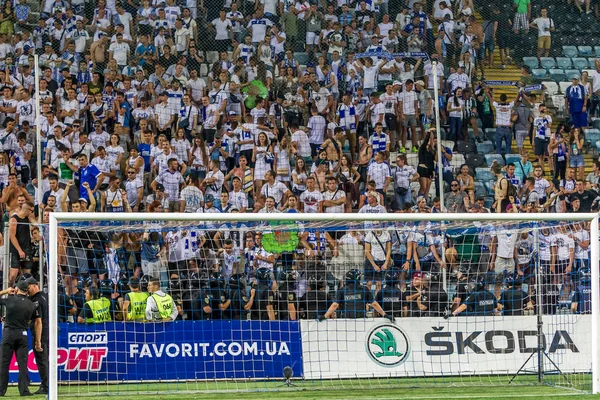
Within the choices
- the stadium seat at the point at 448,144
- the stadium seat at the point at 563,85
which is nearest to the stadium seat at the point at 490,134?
the stadium seat at the point at 448,144

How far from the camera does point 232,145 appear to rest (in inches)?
813

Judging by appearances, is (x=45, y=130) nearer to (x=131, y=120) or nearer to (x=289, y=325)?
(x=131, y=120)

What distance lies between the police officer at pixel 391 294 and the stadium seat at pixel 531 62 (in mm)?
10056

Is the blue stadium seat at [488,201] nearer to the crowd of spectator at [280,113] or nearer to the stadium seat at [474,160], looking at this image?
the crowd of spectator at [280,113]

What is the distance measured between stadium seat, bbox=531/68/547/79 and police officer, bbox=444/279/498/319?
9176 millimetres

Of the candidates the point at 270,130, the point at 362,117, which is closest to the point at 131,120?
the point at 270,130

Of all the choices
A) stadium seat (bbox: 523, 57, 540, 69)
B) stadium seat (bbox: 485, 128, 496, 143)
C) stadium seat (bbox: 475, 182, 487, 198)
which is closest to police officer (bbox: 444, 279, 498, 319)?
stadium seat (bbox: 475, 182, 487, 198)

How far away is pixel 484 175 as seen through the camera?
21281mm

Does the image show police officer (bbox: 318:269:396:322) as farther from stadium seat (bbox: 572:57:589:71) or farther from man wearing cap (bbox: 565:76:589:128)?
stadium seat (bbox: 572:57:589:71)

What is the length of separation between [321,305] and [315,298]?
15 centimetres

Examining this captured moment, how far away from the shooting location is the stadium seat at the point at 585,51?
82.3 ft

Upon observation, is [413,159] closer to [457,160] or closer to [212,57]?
[457,160]

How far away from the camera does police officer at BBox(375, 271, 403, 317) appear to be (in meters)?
15.8

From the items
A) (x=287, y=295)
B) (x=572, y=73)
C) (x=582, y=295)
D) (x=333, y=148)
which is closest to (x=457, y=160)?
(x=333, y=148)
